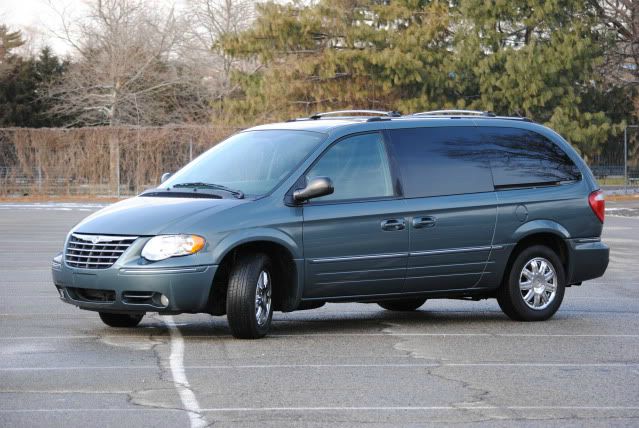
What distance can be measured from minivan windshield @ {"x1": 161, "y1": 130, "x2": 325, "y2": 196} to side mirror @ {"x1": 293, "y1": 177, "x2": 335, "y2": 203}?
26 centimetres

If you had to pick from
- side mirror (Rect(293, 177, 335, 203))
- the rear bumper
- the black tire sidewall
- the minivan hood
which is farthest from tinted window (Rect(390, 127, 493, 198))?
the minivan hood

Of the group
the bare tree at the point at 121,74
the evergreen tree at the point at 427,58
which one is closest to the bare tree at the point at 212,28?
the bare tree at the point at 121,74

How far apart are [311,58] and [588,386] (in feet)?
122

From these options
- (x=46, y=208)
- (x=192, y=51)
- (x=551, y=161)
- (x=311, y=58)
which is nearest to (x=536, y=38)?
(x=311, y=58)

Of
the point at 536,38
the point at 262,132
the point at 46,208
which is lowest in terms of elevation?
the point at 46,208

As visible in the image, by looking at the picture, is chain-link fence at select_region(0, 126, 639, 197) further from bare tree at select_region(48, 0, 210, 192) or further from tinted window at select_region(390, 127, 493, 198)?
tinted window at select_region(390, 127, 493, 198)

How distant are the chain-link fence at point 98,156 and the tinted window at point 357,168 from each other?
32572 millimetres

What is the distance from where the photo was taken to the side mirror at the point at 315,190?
10609mm

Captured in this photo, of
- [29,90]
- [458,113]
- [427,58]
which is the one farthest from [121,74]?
[458,113]

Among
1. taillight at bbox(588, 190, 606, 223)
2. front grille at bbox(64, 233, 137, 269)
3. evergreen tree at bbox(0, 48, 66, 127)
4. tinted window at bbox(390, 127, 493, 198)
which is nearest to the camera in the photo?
front grille at bbox(64, 233, 137, 269)

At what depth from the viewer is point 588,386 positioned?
27.6ft

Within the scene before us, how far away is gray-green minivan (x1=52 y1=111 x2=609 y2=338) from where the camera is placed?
10.2 meters

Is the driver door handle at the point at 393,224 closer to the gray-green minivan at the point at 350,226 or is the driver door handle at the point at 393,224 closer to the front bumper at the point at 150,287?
the gray-green minivan at the point at 350,226

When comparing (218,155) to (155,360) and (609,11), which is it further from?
(609,11)
